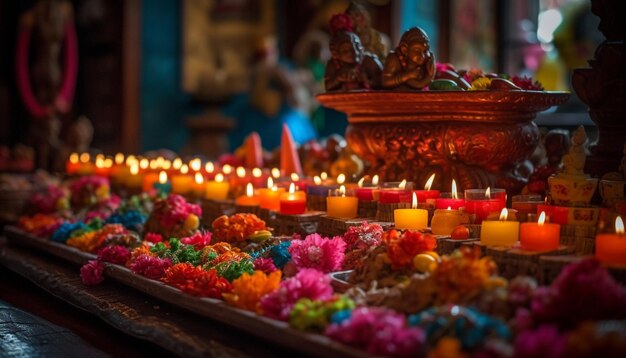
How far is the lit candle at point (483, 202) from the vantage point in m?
3.00

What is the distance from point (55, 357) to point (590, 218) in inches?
75.1

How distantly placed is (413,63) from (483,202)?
912 mm

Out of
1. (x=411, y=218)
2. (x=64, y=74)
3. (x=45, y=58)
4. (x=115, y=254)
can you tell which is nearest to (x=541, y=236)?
(x=411, y=218)

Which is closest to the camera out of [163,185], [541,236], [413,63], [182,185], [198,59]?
[541,236]

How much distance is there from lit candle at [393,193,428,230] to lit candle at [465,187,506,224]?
0.17m

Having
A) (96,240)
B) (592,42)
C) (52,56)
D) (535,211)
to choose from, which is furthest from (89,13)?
(535,211)

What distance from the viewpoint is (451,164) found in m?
3.67

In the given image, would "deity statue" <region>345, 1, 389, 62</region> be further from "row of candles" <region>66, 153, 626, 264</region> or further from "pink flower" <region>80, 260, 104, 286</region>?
"pink flower" <region>80, 260, 104, 286</region>

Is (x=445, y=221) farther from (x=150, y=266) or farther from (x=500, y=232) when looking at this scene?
(x=150, y=266)

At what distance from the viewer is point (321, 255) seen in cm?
281

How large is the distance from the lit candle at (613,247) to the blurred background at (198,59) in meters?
6.46

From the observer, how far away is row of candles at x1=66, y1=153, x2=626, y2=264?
8.31 feet

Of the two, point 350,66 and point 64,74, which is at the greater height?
point 64,74

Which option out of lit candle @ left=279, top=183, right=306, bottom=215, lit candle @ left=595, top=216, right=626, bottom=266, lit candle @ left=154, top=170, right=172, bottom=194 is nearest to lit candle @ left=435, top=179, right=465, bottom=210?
lit candle @ left=279, top=183, right=306, bottom=215
